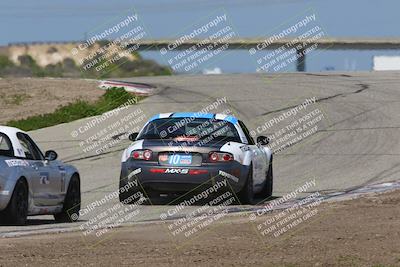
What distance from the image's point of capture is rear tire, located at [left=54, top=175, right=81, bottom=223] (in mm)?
14922

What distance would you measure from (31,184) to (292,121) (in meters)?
15.7

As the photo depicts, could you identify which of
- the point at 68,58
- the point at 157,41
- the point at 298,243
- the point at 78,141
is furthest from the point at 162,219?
the point at 157,41

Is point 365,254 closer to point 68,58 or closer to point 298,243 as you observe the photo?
point 298,243

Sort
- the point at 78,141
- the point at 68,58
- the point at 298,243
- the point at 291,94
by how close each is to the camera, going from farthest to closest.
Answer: the point at 68,58
the point at 291,94
the point at 78,141
the point at 298,243

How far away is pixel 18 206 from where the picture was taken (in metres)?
13.1

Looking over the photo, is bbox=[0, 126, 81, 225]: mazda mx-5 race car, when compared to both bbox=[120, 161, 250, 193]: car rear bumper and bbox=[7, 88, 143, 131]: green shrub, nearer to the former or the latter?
bbox=[120, 161, 250, 193]: car rear bumper

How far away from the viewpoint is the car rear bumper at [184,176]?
15703mm

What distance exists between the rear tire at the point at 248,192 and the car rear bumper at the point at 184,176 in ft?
0.33

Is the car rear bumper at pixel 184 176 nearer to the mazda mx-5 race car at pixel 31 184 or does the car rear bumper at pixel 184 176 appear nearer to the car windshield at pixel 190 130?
the car windshield at pixel 190 130

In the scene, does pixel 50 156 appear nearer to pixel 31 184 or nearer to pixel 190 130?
pixel 31 184

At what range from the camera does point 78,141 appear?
25.9 metres

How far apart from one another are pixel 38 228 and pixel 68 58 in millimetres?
29490

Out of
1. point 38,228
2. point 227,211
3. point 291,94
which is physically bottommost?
point 291,94

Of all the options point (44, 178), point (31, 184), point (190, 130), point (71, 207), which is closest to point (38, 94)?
point (190, 130)
